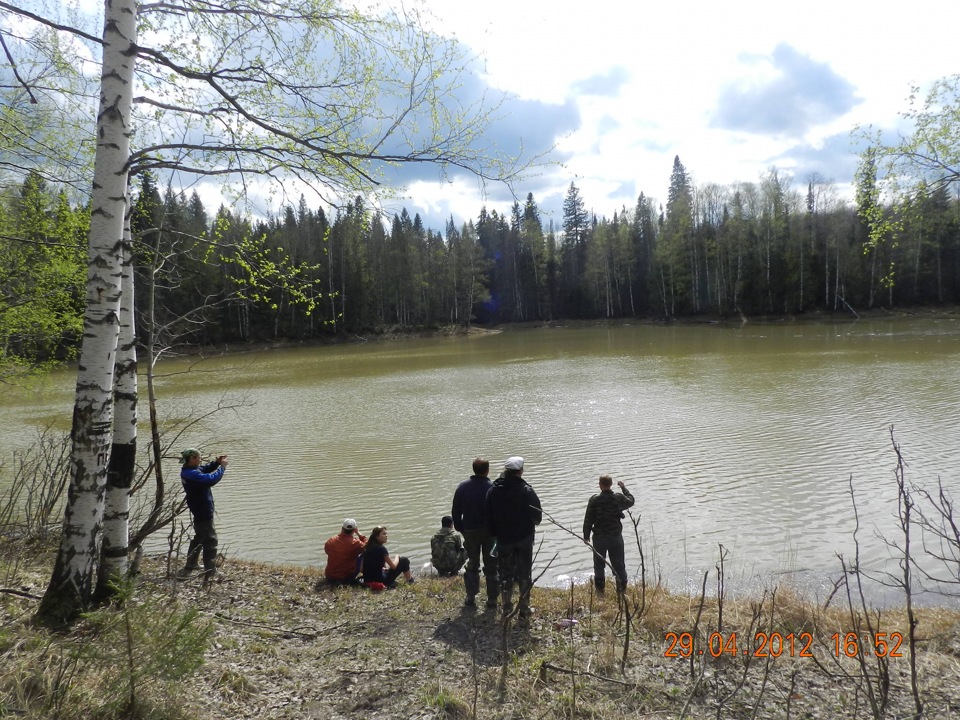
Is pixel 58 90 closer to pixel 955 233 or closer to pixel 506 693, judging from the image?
pixel 506 693

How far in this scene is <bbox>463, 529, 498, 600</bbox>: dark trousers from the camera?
5648 mm

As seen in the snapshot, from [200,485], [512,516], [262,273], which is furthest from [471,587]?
[262,273]

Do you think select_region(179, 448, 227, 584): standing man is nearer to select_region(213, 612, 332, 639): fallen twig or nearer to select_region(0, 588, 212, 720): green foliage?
select_region(213, 612, 332, 639): fallen twig

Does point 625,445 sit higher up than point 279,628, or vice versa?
point 279,628

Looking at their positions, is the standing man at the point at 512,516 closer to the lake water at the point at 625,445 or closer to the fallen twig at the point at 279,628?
the fallen twig at the point at 279,628

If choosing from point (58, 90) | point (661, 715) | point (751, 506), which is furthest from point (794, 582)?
point (58, 90)

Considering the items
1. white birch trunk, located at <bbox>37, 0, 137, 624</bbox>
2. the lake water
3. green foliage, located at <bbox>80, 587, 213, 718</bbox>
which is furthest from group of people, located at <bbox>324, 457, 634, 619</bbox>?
white birch trunk, located at <bbox>37, 0, 137, 624</bbox>

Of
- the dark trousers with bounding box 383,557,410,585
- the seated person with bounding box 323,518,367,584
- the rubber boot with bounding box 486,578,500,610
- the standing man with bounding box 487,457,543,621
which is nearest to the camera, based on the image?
the standing man with bounding box 487,457,543,621

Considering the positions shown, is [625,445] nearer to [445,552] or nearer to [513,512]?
[445,552]

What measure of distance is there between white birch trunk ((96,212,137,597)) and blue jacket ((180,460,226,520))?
2.51 meters

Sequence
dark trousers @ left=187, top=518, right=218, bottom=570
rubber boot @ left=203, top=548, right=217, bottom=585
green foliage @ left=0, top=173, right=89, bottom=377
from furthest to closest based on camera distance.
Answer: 1. green foliage @ left=0, top=173, right=89, bottom=377
2. dark trousers @ left=187, top=518, right=218, bottom=570
3. rubber boot @ left=203, top=548, right=217, bottom=585

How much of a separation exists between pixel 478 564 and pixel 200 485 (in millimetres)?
3527

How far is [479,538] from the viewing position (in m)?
5.77

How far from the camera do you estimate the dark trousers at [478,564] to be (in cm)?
565
